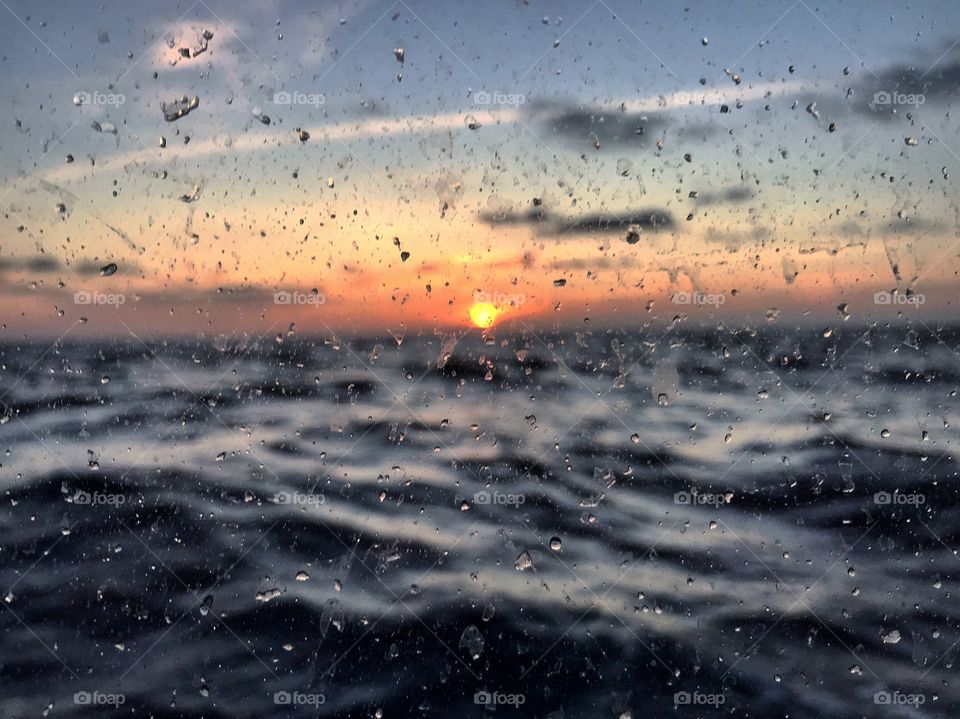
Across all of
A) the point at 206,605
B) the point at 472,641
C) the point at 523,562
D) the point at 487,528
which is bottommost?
the point at 472,641

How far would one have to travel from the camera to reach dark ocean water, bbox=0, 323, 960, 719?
2.99 m

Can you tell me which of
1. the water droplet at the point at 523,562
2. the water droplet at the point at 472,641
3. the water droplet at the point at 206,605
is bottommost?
the water droplet at the point at 472,641

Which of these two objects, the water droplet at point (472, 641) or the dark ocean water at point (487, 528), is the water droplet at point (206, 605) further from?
the water droplet at point (472, 641)

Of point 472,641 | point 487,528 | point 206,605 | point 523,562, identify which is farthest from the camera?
point 487,528

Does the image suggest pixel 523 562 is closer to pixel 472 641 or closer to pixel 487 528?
pixel 487 528

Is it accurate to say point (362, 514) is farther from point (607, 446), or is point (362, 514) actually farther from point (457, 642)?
point (607, 446)

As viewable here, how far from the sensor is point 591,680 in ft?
9.71

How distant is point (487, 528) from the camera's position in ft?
12.5

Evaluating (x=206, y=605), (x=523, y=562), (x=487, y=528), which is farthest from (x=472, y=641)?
(x=206, y=605)

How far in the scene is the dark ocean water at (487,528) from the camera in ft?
9.82

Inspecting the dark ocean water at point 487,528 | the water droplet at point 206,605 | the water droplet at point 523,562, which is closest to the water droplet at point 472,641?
the dark ocean water at point 487,528

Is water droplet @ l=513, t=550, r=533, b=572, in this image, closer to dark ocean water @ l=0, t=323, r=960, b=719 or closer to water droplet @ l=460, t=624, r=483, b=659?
Answer: dark ocean water @ l=0, t=323, r=960, b=719

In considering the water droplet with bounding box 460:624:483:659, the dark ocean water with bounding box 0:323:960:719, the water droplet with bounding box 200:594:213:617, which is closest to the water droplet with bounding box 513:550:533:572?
the dark ocean water with bounding box 0:323:960:719

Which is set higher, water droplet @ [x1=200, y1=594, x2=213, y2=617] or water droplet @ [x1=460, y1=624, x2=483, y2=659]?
water droplet @ [x1=200, y1=594, x2=213, y2=617]
